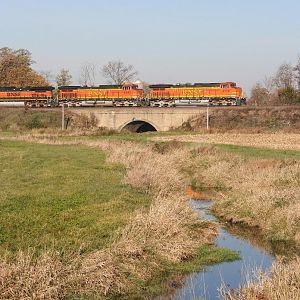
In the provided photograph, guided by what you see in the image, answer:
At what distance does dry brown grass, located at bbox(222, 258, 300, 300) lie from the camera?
30.0 ft

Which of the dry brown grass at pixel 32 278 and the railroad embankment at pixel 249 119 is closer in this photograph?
the dry brown grass at pixel 32 278

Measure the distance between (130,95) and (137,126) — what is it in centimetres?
559

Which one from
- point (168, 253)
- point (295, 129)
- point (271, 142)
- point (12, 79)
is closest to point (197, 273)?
point (168, 253)

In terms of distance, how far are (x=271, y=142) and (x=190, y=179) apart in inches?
757

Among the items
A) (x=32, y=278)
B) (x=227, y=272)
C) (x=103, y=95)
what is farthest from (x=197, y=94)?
(x=32, y=278)

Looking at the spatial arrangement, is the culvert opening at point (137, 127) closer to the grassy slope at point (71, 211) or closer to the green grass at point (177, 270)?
the grassy slope at point (71, 211)

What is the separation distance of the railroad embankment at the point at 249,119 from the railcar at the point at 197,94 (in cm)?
633

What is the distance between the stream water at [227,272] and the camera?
11625 millimetres

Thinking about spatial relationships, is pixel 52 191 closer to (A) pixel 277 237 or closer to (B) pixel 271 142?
(A) pixel 277 237

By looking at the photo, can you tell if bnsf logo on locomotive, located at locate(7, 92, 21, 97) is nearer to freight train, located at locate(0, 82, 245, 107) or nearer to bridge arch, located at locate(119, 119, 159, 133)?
freight train, located at locate(0, 82, 245, 107)

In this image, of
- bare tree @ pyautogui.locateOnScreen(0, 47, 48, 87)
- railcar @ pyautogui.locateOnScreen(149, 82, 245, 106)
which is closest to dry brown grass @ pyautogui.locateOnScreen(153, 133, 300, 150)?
railcar @ pyautogui.locateOnScreen(149, 82, 245, 106)

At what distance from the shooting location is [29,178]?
22141 millimetres

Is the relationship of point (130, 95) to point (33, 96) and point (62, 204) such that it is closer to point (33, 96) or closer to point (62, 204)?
point (33, 96)

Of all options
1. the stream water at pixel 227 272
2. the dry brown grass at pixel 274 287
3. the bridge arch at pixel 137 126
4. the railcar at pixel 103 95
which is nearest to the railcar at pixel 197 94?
the railcar at pixel 103 95
